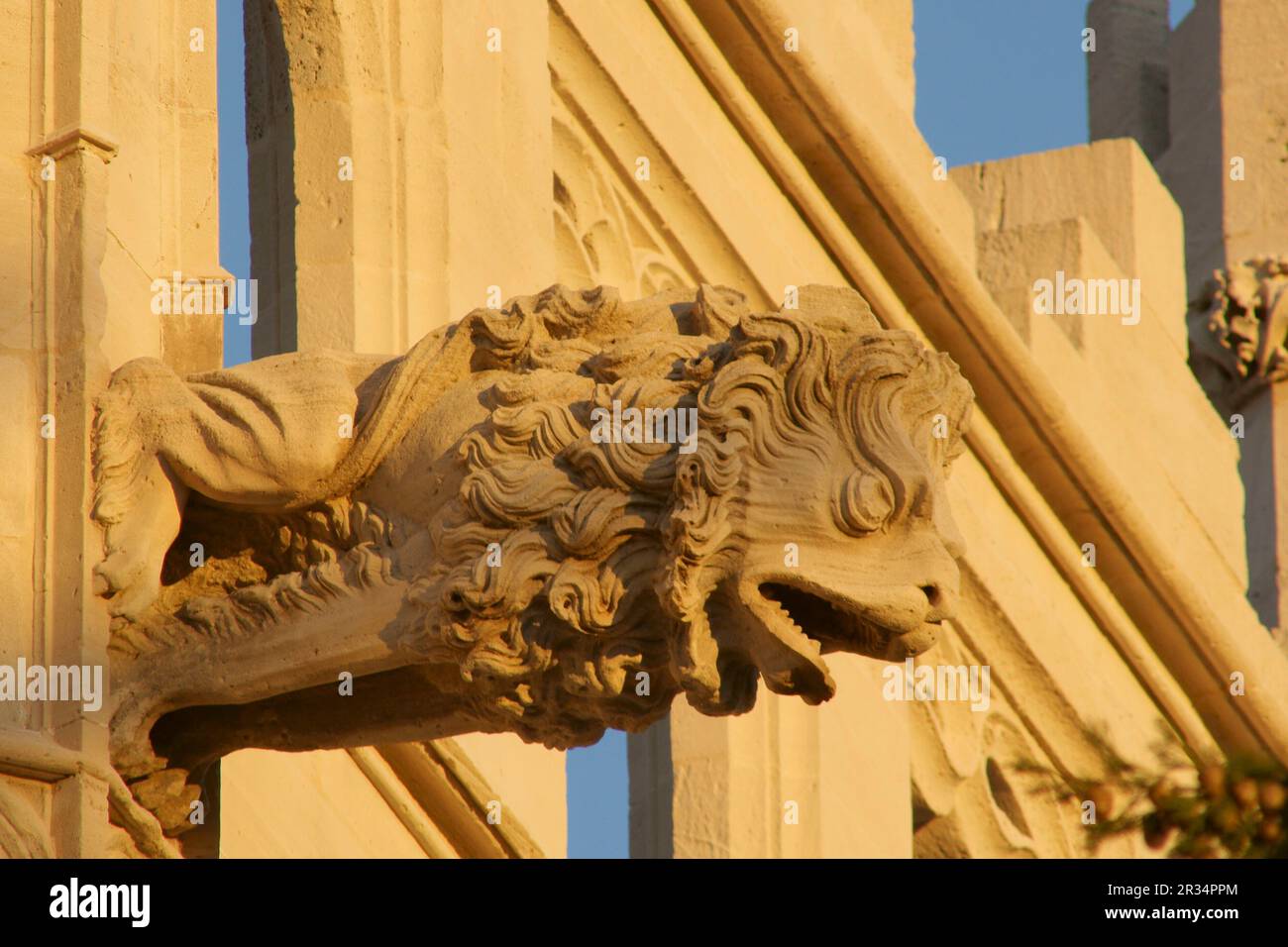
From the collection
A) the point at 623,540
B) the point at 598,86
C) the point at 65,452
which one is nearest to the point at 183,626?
the point at 65,452

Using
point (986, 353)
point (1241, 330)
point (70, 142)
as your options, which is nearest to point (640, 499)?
point (70, 142)

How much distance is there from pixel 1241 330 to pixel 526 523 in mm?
7294

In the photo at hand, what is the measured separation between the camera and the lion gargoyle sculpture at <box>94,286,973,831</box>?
463 cm

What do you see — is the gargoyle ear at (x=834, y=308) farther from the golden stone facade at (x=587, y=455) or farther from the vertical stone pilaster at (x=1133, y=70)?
the vertical stone pilaster at (x=1133, y=70)

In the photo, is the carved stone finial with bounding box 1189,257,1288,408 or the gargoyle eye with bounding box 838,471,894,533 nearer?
the gargoyle eye with bounding box 838,471,894,533

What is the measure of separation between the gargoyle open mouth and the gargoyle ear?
36 centimetres

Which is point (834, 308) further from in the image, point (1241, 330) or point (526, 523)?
point (1241, 330)

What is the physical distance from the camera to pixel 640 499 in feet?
15.4

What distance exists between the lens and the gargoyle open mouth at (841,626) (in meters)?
A: 4.62

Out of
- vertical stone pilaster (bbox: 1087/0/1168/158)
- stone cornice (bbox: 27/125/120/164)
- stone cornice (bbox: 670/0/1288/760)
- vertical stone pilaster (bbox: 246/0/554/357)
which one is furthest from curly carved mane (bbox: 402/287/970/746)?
vertical stone pilaster (bbox: 1087/0/1168/158)

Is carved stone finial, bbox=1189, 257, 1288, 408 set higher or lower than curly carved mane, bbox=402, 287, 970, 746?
higher

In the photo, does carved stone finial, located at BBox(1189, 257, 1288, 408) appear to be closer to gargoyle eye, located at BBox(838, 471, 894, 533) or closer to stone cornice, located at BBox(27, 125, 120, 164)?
stone cornice, located at BBox(27, 125, 120, 164)
